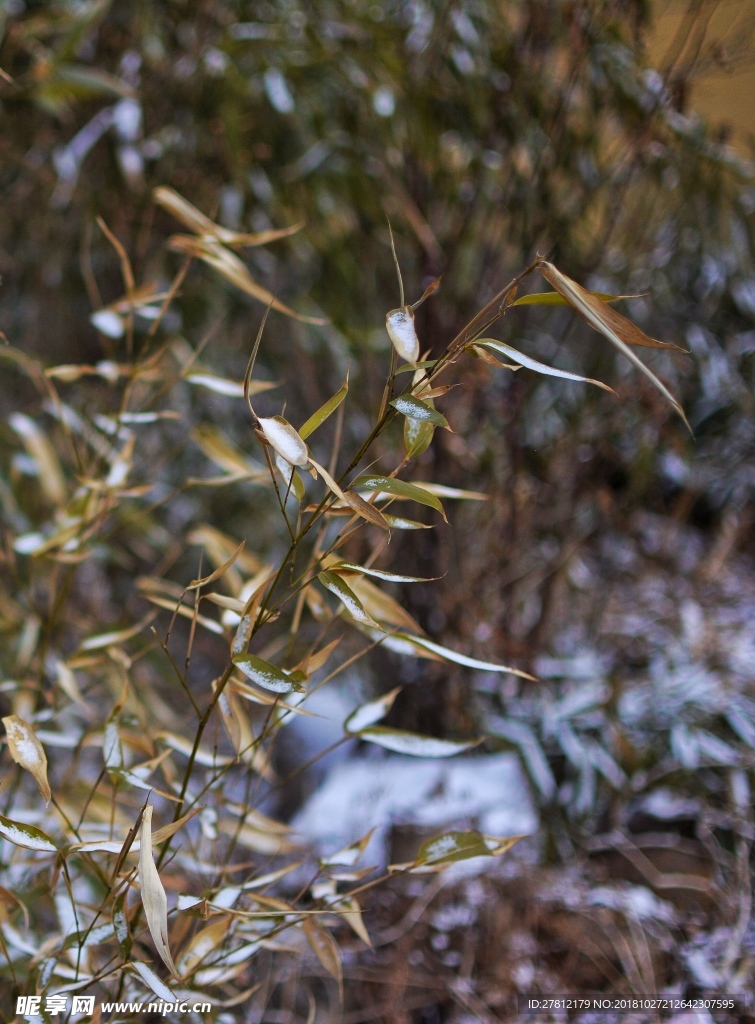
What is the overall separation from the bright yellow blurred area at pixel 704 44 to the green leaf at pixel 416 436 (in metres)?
0.56

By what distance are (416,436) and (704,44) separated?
2.21 ft

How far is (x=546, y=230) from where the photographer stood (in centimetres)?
79

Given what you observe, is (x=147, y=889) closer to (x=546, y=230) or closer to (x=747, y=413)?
(x=546, y=230)

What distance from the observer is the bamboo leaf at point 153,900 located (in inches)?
9.3

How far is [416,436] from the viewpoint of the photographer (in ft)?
0.97

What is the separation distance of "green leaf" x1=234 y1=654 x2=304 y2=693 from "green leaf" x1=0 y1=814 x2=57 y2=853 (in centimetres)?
9

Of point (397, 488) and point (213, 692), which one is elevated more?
point (397, 488)

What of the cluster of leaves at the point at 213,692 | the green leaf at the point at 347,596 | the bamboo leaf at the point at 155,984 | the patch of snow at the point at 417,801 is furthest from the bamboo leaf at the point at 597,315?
the patch of snow at the point at 417,801

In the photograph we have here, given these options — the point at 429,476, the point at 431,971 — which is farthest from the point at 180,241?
the point at 431,971

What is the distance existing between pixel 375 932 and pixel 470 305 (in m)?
0.55

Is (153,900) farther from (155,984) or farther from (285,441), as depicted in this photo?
(285,441)

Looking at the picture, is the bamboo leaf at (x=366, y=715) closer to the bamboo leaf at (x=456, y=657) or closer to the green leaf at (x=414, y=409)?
the bamboo leaf at (x=456, y=657)

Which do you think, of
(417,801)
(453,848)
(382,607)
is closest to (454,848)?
(453,848)

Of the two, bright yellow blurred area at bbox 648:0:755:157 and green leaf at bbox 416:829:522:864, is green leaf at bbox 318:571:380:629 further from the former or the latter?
bright yellow blurred area at bbox 648:0:755:157
